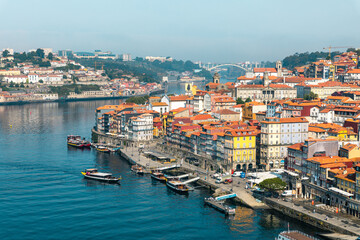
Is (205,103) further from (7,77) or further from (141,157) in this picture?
(7,77)

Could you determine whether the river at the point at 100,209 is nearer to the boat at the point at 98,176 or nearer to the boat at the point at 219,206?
the boat at the point at 219,206

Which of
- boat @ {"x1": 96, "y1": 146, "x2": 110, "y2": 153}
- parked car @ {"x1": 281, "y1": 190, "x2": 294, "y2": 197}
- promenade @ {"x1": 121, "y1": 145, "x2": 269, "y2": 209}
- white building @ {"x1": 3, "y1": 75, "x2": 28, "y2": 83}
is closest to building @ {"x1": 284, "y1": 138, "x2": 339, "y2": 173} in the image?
parked car @ {"x1": 281, "y1": 190, "x2": 294, "y2": 197}

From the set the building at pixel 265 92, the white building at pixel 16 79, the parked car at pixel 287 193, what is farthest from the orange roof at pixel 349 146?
the white building at pixel 16 79

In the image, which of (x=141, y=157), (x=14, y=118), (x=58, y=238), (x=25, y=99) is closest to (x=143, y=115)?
(x=141, y=157)

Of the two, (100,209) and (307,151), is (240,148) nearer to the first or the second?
(307,151)

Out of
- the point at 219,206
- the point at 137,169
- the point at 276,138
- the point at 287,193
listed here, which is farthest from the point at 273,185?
the point at 137,169

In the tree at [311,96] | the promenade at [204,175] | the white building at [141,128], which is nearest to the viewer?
the promenade at [204,175]

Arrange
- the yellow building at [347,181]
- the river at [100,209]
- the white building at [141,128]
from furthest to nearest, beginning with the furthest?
the white building at [141,128] < the yellow building at [347,181] < the river at [100,209]

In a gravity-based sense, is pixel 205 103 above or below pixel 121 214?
above
